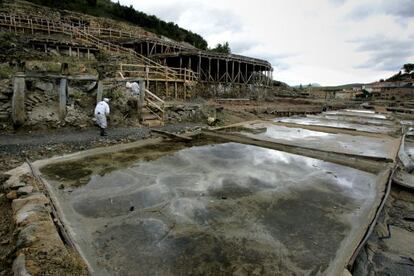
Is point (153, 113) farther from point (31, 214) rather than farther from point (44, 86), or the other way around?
point (31, 214)

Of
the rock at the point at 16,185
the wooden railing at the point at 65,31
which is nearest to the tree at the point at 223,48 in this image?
the wooden railing at the point at 65,31

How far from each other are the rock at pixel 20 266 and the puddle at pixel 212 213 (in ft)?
1.89

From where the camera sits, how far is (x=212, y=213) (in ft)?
12.3

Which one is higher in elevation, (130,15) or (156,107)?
(130,15)

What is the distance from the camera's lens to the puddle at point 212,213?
2748 millimetres

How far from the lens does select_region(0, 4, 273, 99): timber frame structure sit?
631 inches

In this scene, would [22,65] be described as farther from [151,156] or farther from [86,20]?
[86,20]

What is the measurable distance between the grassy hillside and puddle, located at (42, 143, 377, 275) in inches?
1327

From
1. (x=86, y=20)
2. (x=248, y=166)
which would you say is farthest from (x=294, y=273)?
(x=86, y=20)

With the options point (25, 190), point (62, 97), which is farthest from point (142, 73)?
point (25, 190)

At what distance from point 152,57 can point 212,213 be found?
20708 millimetres

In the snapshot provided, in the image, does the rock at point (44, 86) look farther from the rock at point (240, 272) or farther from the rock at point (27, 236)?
the rock at point (240, 272)

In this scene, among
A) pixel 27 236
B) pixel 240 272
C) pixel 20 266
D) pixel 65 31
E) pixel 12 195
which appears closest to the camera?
pixel 20 266

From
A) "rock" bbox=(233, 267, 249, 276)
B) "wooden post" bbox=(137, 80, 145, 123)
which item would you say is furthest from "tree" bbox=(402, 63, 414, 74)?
"rock" bbox=(233, 267, 249, 276)
